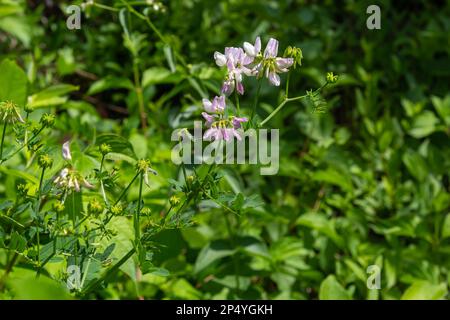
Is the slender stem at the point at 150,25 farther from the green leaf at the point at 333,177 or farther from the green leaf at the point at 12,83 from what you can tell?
the green leaf at the point at 333,177

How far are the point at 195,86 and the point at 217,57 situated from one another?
0.52 meters

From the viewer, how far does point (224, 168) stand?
4.98 ft

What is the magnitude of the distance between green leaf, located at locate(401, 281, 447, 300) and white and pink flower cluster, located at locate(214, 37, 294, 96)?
2.53 feet

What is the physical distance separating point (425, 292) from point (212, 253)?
1.75 feet

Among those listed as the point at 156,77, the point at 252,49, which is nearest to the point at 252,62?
the point at 252,49

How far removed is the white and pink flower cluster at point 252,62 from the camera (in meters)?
1.04

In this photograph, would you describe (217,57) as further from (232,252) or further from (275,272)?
(275,272)

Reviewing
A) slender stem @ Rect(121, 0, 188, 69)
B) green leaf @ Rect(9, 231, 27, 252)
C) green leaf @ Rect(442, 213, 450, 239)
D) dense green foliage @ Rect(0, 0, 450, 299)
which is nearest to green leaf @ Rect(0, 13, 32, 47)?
dense green foliage @ Rect(0, 0, 450, 299)

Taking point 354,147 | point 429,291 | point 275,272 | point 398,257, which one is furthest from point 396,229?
point 354,147

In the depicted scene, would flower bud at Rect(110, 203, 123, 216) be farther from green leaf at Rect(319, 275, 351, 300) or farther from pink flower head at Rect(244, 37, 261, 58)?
green leaf at Rect(319, 275, 351, 300)

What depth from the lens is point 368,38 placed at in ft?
8.67

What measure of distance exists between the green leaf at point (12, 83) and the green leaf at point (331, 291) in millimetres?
826

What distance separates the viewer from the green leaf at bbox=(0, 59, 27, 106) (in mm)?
1421

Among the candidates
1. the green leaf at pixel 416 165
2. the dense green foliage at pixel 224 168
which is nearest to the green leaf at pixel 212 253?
the dense green foliage at pixel 224 168
